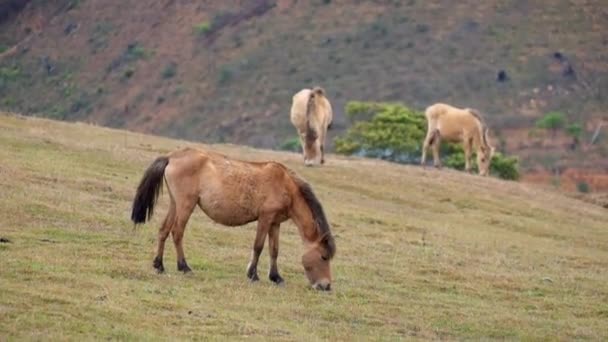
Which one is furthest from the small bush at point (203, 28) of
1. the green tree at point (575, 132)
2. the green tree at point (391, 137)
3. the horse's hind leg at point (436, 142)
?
the horse's hind leg at point (436, 142)

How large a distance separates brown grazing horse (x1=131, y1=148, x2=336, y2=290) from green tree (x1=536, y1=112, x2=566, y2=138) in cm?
5208

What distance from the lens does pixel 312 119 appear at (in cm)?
3084

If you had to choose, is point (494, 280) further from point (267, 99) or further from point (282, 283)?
point (267, 99)

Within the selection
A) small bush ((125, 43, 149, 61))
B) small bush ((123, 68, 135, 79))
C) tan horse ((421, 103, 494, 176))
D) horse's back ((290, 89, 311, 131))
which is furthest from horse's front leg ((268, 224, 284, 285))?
small bush ((125, 43, 149, 61))

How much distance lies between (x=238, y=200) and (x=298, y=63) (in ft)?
198

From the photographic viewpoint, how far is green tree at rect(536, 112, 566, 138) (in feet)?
220

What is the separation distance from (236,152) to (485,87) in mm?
39886

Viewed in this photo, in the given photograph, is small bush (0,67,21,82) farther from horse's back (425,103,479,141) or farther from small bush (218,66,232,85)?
horse's back (425,103,479,141)

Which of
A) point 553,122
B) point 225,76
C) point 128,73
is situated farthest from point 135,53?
point 553,122

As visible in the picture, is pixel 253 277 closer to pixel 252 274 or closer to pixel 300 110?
pixel 252 274

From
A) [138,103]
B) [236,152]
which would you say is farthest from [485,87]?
[236,152]

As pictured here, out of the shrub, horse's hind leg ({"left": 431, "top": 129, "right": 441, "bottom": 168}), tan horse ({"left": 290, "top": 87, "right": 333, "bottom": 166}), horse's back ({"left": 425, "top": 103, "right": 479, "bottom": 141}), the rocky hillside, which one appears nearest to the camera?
tan horse ({"left": 290, "top": 87, "right": 333, "bottom": 166})

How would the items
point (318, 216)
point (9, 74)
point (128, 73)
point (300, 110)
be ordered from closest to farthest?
point (318, 216) → point (300, 110) → point (128, 73) → point (9, 74)

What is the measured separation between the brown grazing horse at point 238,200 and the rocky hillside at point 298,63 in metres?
51.1
